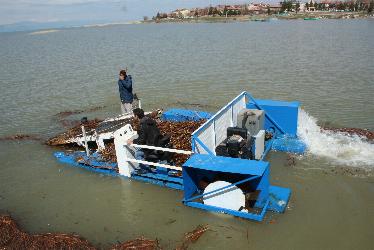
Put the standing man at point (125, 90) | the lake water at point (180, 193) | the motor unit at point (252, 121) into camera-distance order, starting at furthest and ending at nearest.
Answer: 1. the standing man at point (125, 90)
2. the motor unit at point (252, 121)
3. the lake water at point (180, 193)

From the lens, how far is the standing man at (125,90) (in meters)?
11.7

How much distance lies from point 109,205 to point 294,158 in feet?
17.0

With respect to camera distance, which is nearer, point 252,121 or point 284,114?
point 252,121

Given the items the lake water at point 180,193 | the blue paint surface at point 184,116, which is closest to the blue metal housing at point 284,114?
the lake water at point 180,193

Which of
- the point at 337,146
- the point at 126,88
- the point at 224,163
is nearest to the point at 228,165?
the point at 224,163

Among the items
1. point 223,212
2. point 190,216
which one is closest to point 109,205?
point 190,216

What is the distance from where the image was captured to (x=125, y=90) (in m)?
12.0

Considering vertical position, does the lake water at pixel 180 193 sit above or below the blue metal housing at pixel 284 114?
below

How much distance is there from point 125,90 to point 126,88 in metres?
0.12

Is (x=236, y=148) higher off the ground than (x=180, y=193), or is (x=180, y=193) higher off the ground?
(x=236, y=148)

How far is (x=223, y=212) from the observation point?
718cm

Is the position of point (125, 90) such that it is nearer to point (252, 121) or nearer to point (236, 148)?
point (252, 121)

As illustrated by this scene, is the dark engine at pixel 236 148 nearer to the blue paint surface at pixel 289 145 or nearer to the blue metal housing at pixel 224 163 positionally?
the blue metal housing at pixel 224 163

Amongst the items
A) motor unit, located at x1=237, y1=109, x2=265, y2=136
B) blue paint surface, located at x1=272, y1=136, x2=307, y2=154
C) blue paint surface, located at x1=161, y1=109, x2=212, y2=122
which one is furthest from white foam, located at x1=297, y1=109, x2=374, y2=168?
blue paint surface, located at x1=161, y1=109, x2=212, y2=122
